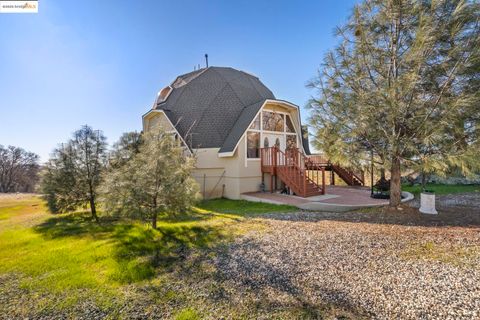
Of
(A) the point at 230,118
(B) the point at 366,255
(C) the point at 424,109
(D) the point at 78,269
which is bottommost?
(D) the point at 78,269

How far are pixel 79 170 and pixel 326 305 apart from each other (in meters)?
9.20

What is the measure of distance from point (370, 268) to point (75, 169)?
31.8 feet

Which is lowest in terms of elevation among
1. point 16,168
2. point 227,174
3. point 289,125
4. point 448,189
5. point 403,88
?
point 448,189

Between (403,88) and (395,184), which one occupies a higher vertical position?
(403,88)

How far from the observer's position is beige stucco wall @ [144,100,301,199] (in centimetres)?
1243

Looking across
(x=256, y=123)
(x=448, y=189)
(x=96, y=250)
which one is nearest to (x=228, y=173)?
(x=256, y=123)

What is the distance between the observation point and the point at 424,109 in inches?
251

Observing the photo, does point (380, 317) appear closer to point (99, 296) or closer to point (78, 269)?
point (99, 296)

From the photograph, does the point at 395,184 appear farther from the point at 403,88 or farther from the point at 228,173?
the point at 228,173

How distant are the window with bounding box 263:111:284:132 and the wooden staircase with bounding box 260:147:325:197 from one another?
1.69 meters

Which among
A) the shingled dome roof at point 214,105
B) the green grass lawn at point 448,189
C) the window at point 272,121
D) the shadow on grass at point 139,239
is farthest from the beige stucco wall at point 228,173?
the green grass lawn at point 448,189

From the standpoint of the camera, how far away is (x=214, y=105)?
14742 mm

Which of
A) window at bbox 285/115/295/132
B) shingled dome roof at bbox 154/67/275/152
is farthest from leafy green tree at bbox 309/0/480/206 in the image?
window at bbox 285/115/295/132

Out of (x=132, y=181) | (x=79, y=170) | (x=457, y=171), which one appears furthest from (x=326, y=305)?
(x=79, y=170)
